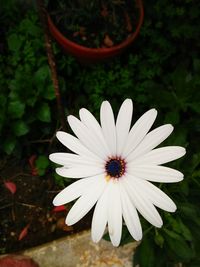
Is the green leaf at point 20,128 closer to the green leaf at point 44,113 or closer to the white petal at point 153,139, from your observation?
the green leaf at point 44,113

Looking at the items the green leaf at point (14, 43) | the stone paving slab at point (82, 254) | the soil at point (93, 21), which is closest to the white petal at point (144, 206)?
the stone paving slab at point (82, 254)

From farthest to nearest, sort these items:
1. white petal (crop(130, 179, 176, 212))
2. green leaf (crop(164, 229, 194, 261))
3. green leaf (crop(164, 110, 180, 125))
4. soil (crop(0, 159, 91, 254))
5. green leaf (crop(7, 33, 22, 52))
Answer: green leaf (crop(7, 33, 22, 52)) < soil (crop(0, 159, 91, 254)) < green leaf (crop(164, 110, 180, 125)) < green leaf (crop(164, 229, 194, 261)) < white petal (crop(130, 179, 176, 212))

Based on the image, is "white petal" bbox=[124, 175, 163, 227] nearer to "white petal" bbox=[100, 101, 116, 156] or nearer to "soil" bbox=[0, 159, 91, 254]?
"white petal" bbox=[100, 101, 116, 156]

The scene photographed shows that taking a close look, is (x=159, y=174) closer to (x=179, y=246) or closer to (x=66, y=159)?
(x=66, y=159)

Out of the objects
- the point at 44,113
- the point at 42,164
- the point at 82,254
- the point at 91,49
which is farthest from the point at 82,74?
the point at 82,254

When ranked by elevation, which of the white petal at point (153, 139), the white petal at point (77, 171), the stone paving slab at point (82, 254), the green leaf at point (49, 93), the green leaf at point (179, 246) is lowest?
the stone paving slab at point (82, 254)

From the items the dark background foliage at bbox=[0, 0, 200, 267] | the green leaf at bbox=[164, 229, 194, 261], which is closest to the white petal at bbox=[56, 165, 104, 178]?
the green leaf at bbox=[164, 229, 194, 261]

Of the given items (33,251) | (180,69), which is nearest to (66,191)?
(180,69)
